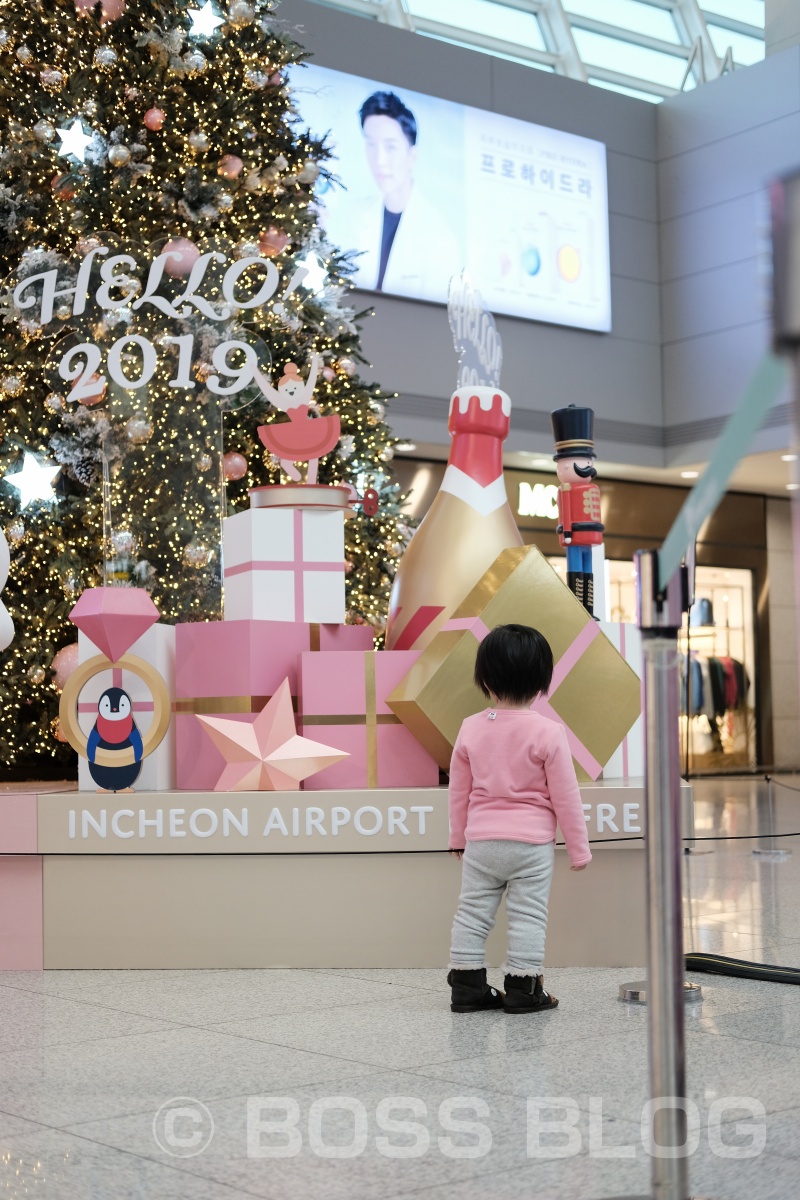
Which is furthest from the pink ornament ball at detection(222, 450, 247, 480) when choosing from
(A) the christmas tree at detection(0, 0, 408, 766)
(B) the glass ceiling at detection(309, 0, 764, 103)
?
(B) the glass ceiling at detection(309, 0, 764, 103)

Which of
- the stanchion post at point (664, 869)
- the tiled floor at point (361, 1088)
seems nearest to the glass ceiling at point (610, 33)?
the tiled floor at point (361, 1088)

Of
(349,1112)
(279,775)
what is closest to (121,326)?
(279,775)

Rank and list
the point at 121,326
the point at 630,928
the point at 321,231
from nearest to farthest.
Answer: the point at 630,928 → the point at 121,326 → the point at 321,231

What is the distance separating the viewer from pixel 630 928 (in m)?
4.25

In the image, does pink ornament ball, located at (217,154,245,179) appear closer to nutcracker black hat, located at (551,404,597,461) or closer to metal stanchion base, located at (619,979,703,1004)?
nutcracker black hat, located at (551,404,597,461)

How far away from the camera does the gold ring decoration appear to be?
457 cm

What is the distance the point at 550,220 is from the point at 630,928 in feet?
35.3

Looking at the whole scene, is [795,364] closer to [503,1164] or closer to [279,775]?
[503,1164]

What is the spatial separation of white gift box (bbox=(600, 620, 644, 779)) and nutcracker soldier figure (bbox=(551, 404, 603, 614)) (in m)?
0.16

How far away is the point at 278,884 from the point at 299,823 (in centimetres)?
21

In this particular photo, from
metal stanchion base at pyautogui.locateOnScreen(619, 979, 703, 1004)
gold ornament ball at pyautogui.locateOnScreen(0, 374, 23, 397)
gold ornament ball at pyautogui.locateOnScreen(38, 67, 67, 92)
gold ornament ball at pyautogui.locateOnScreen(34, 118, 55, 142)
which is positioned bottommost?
metal stanchion base at pyautogui.locateOnScreen(619, 979, 703, 1004)

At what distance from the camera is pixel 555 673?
4465mm

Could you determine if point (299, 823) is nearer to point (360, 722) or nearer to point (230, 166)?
point (360, 722)

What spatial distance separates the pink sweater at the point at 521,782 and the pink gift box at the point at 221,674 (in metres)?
1.11
